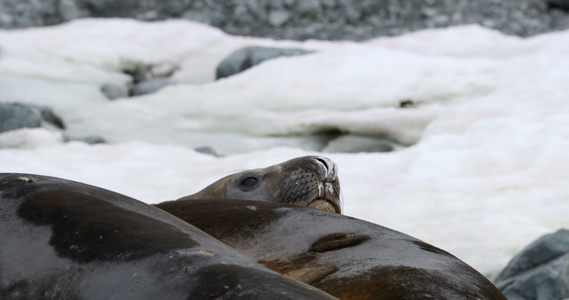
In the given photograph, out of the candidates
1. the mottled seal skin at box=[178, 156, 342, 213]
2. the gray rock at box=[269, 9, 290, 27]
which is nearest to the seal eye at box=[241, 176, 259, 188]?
the mottled seal skin at box=[178, 156, 342, 213]

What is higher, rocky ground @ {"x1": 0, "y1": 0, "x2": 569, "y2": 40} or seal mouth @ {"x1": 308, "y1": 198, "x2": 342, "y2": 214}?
seal mouth @ {"x1": 308, "y1": 198, "x2": 342, "y2": 214}

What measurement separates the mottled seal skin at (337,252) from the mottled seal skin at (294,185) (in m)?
0.93

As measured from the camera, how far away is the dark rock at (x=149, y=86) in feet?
30.0

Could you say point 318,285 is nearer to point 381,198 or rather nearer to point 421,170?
point 381,198

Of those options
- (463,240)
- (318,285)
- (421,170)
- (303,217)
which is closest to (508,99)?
(421,170)

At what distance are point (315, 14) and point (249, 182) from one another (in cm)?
903

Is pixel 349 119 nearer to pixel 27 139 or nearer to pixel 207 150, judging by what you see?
pixel 207 150

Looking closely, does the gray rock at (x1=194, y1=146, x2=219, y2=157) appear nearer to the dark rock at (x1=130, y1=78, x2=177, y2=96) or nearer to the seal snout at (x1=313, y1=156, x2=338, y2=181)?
the dark rock at (x1=130, y1=78, x2=177, y2=96)

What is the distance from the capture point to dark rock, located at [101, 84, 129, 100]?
9164 mm

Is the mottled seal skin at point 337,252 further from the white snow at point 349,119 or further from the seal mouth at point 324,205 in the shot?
the white snow at point 349,119

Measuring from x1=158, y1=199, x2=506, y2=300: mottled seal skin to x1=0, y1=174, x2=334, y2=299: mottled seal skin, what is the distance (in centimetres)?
32

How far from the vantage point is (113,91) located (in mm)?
9195

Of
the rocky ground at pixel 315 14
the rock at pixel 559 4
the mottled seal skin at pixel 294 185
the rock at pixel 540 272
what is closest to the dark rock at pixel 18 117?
the mottled seal skin at pixel 294 185

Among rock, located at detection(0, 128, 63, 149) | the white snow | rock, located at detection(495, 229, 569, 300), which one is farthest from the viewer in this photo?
rock, located at detection(0, 128, 63, 149)
